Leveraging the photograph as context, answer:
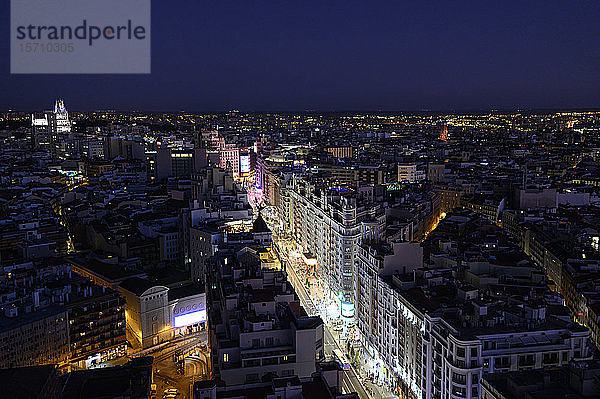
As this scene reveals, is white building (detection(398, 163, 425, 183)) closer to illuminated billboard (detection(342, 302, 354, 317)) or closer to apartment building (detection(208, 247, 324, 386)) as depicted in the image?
illuminated billboard (detection(342, 302, 354, 317))

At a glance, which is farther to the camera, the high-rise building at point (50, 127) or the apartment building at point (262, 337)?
the high-rise building at point (50, 127)

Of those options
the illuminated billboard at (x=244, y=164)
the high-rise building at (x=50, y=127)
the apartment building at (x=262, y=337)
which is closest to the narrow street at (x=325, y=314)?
the apartment building at (x=262, y=337)

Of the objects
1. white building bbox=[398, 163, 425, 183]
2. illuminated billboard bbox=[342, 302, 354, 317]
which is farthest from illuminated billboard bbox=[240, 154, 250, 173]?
Result: illuminated billboard bbox=[342, 302, 354, 317]

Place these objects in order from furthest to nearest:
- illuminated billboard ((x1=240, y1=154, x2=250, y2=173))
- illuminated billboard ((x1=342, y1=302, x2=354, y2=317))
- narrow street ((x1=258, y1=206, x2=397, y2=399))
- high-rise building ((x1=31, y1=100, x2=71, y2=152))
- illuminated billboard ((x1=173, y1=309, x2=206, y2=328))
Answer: high-rise building ((x1=31, y1=100, x2=71, y2=152))
illuminated billboard ((x1=240, y1=154, x2=250, y2=173))
illuminated billboard ((x1=342, y1=302, x2=354, y2=317))
illuminated billboard ((x1=173, y1=309, x2=206, y2=328))
narrow street ((x1=258, y1=206, x2=397, y2=399))

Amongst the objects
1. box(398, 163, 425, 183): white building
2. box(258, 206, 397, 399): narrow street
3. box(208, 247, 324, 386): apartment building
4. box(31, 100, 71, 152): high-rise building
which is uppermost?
box(31, 100, 71, 152): high-rise building

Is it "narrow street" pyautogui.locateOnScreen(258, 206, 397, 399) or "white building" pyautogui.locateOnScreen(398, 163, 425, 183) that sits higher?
"white building" pyautogui.locateOnScreen(398, 163, 425, 183)

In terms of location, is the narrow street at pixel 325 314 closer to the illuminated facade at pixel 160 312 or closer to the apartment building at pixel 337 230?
the apartment building at pixel 337 230

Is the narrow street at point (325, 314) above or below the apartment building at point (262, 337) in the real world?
below

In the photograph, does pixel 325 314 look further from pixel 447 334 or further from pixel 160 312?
pixel 447 334
